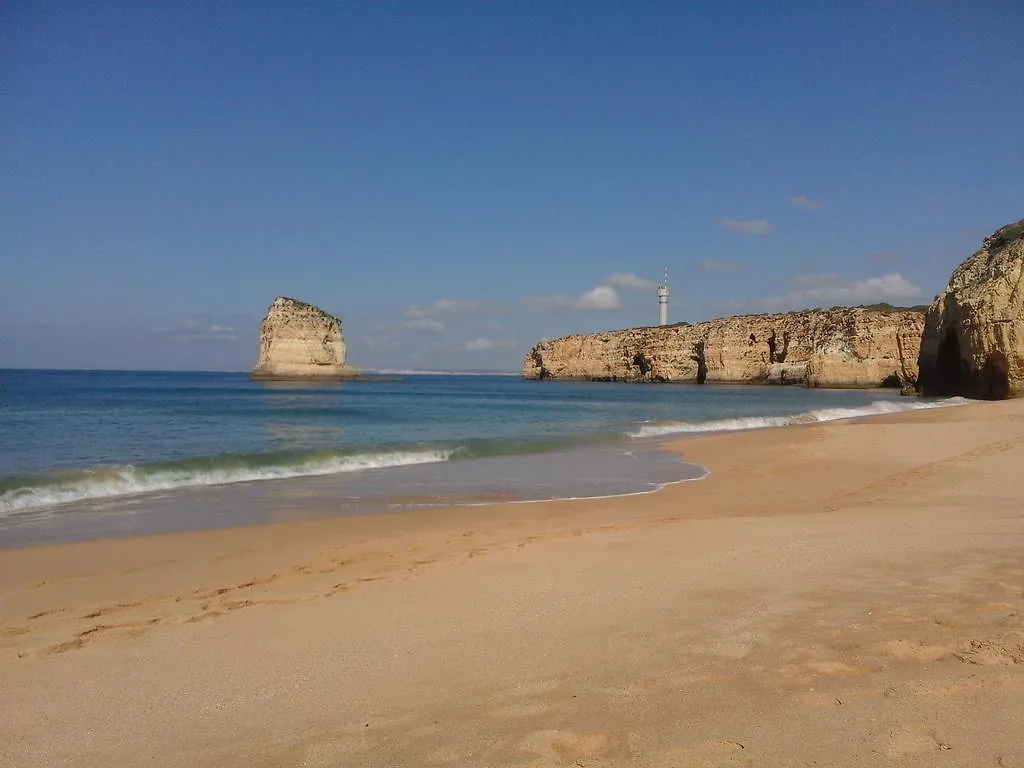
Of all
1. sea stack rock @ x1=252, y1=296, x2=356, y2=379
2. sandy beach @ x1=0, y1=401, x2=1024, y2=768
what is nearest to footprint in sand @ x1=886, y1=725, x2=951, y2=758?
sandy beach @ x1=0, y1=401, x2=1024, y2=768

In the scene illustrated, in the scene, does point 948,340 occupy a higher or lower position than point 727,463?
higher

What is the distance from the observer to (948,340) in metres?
45.1

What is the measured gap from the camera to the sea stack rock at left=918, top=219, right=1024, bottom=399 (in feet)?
117

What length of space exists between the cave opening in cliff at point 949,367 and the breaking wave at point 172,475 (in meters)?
39.0

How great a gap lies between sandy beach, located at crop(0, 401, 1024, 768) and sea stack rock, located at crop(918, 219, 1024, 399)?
34477 millimetres

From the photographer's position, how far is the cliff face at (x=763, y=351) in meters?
74.8

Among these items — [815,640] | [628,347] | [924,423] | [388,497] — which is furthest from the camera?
[628,347]

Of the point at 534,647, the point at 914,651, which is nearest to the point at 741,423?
the point at 914,651

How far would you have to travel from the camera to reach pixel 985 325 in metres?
36.9

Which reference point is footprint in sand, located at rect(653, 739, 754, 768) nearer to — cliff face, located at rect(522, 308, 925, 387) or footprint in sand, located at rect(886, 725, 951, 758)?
footprint in sand, located at rect(886, 725, 951, 758)

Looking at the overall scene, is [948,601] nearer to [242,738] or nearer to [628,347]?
[242,738]

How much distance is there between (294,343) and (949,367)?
7564 cm

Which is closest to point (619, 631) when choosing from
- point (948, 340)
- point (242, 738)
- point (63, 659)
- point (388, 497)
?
point (242, 738)

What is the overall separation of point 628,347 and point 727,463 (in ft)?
306
